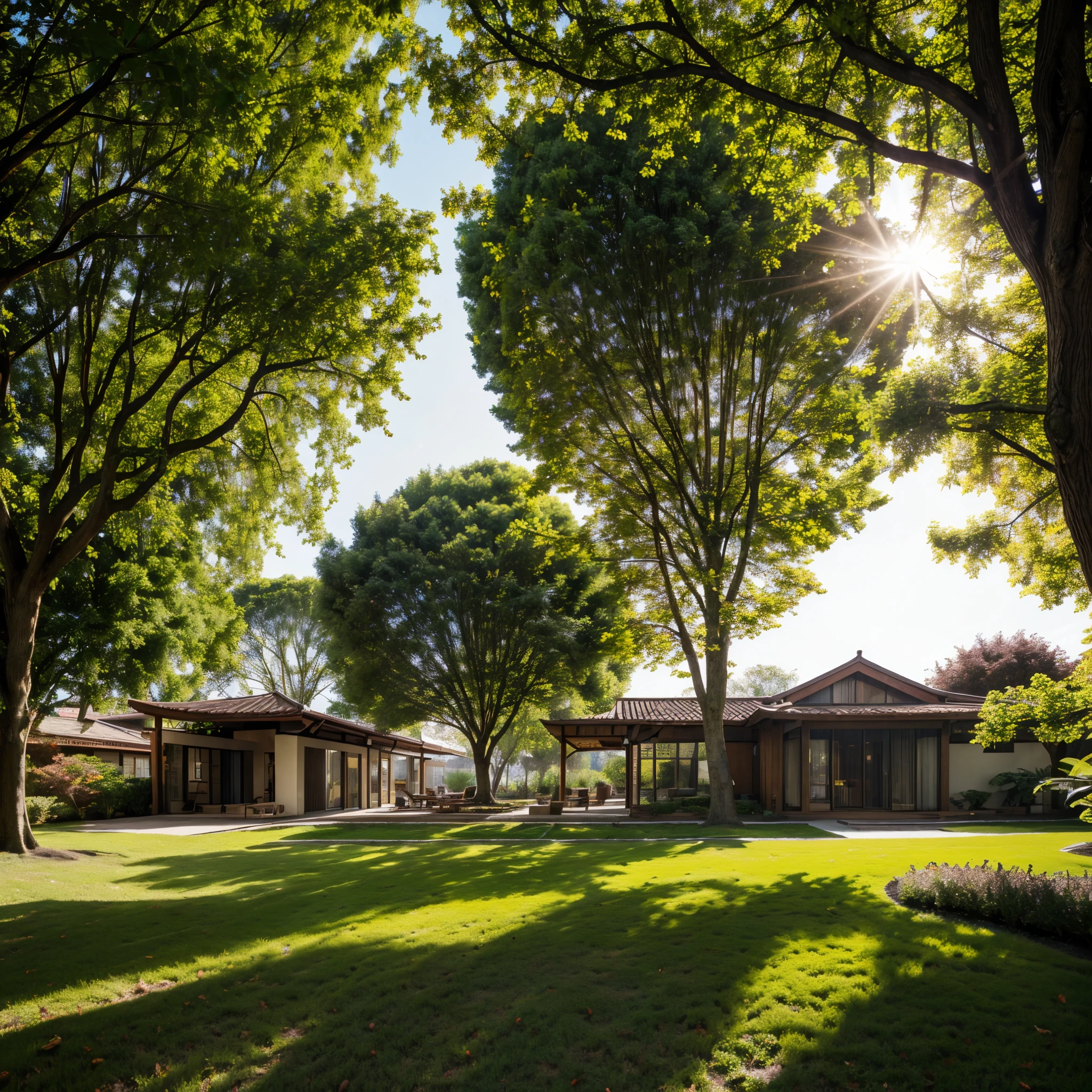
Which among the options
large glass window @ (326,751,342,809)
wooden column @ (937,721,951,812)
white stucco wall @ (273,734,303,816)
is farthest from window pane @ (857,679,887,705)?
large glass window @ (326,751,342,809)

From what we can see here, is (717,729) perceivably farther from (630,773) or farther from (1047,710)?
(1047,710)

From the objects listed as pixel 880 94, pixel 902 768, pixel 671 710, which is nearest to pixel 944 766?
pixel 902 768

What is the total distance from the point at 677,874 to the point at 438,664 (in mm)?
18663

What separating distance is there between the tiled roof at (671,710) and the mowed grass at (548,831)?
4.54 metres

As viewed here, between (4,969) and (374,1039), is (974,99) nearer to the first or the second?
(374,1039)

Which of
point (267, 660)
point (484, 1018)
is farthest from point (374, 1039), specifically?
point (267, 660)

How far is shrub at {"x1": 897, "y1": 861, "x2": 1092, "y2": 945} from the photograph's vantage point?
7.00 meters

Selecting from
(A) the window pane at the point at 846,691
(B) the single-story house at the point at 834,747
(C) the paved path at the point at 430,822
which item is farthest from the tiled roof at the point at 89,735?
(A) the window pane at the point at 846,691

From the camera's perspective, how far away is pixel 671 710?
28156 mm

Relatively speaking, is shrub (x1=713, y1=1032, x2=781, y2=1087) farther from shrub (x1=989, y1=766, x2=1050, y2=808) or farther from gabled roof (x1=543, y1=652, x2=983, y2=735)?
shrub (x1=989, y1=766, x2=1050, y2=808)

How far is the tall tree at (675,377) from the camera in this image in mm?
15945

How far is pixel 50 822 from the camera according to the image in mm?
21969

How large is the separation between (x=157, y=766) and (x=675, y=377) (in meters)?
21.5

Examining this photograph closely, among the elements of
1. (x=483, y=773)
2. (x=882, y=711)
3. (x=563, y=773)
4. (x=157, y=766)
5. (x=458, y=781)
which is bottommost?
(x=458, y=781)
